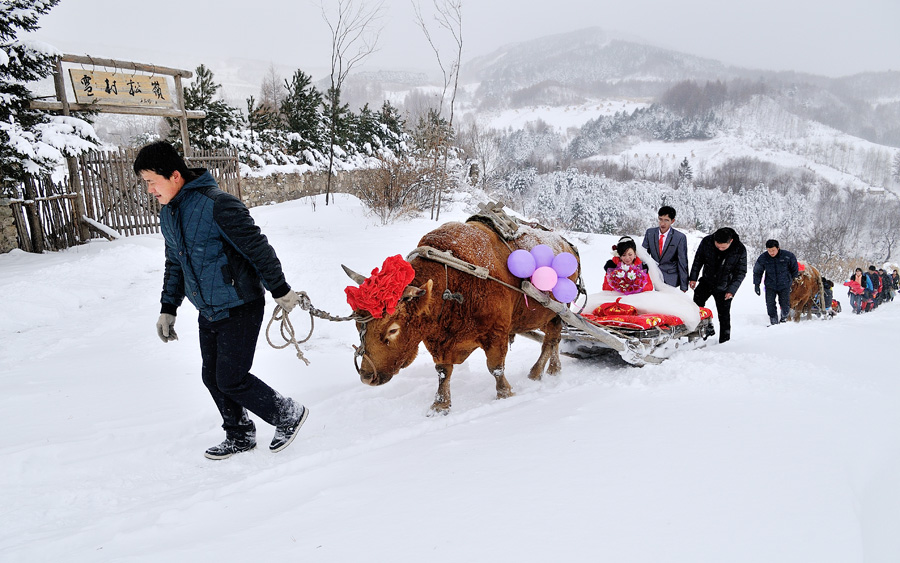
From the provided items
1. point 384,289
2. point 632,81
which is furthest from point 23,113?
point 632,81

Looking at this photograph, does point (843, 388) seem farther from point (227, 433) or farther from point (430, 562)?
point (227, 433)

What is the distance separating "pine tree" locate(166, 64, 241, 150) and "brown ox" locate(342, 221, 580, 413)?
50.4 ft

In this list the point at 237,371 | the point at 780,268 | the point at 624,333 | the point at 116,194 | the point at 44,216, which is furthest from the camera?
the point at 116,194

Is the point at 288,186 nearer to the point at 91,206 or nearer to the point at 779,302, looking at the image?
the point at 91,206

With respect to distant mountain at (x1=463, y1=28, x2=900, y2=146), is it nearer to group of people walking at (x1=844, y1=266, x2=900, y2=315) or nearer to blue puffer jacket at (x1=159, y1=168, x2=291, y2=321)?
group of people walking at (x1=844, y1=266, x2=900, y2=315)

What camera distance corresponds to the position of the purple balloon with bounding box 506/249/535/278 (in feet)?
11.7

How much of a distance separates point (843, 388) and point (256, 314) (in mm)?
3992

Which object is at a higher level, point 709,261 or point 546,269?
point 546,269

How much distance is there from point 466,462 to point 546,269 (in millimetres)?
1784

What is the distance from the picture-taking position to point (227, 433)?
288cm

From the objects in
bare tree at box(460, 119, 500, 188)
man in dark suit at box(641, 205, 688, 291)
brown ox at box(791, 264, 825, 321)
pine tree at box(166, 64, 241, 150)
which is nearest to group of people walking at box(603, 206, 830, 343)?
man in dark suit at box(641, 205, 688, 291)

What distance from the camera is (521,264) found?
357 cm

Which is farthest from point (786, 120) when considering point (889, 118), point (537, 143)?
point (537, 143)

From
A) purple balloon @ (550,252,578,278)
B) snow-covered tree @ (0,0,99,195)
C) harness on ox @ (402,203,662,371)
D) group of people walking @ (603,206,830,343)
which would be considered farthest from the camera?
snow-covered tree @ (0,0,99,195)
